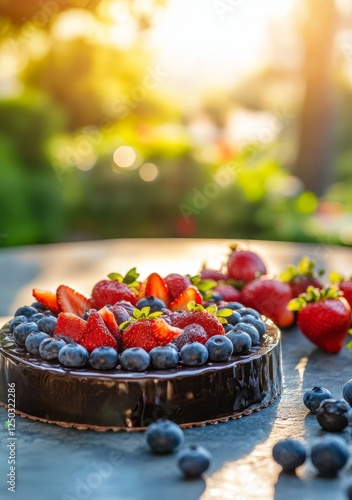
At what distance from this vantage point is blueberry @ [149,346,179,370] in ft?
6.13

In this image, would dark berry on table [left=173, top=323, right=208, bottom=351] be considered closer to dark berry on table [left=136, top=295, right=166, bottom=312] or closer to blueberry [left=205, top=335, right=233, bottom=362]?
blueberry [left=205, top=335, right=233, bottom=362]

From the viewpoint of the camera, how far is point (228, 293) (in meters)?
2.79

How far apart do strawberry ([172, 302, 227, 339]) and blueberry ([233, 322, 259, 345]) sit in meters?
0.08

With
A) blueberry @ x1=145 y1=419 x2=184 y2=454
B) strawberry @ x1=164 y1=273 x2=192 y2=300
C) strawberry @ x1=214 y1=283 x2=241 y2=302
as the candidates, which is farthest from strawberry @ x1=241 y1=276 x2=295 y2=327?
blueberry @ x1=145 y1=419 x2=184 y2=454

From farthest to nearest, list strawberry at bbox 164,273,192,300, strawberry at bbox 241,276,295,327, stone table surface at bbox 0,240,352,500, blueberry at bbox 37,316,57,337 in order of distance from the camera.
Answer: strawberry at bbox 241,276,295,327
strawberry at bbox 164,273,192,300
blueberry at bbox 37,316,57,337
stone table surface at bbox 0,240,352,500

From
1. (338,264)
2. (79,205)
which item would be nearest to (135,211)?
(79,205)

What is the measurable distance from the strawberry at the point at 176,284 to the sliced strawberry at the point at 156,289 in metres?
0.03

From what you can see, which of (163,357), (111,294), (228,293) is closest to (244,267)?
(228,293)

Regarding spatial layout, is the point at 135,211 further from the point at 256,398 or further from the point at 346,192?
the point at 256,398

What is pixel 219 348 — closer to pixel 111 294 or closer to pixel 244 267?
pixel 111 294

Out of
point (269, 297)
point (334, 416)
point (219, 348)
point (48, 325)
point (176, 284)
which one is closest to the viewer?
point (334, 416)

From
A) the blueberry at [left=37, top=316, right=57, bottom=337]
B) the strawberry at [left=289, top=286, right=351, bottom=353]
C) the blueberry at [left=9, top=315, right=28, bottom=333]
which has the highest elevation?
the blueberry at [left=37, top=316, right=57, bottom=337]

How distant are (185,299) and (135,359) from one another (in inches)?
17.5

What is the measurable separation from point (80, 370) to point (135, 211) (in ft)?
21.8
